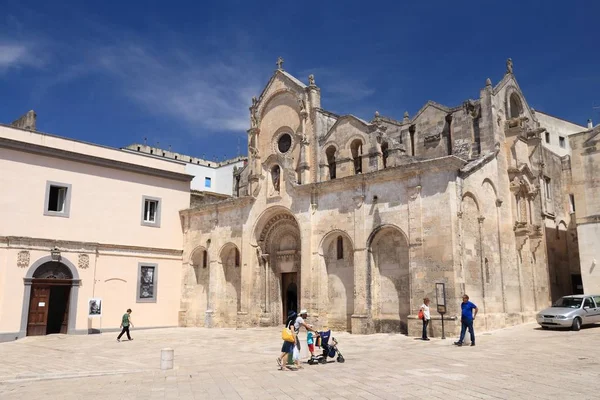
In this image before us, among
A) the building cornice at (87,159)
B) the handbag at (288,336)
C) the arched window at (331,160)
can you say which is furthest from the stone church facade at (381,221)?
the handbag at (288,336)

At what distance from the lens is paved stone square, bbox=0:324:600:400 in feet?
31.3

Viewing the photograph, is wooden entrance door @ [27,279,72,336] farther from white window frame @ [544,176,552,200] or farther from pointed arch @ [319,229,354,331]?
white window frame @ [544,176,552,200]

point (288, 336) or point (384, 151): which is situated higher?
point (384, 151)

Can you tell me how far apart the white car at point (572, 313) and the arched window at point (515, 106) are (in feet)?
32.7

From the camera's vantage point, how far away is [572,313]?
19.7 m

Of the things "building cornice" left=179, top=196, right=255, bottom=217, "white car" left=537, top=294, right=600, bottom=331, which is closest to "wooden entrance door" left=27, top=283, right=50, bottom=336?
"building cornice" left=179, top=196, right=255, bottom=217

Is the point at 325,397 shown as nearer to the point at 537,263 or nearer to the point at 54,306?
the point at 537,263

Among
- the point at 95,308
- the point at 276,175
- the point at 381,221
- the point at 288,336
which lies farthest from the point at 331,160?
the point at 288,336

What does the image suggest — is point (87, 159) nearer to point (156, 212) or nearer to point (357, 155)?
point (156, 212)

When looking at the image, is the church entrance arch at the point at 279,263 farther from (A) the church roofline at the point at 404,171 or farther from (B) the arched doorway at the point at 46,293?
(B) the arched doorway at the point at 46,293

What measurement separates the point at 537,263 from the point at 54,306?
2468 cm

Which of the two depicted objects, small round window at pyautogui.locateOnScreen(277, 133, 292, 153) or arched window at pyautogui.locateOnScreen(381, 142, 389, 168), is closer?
arched window at pyautogui.locateOnScreen(381, 142, 389, 168)

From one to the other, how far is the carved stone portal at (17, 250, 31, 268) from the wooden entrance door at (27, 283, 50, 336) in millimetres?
1051

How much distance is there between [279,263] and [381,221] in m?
7.41
